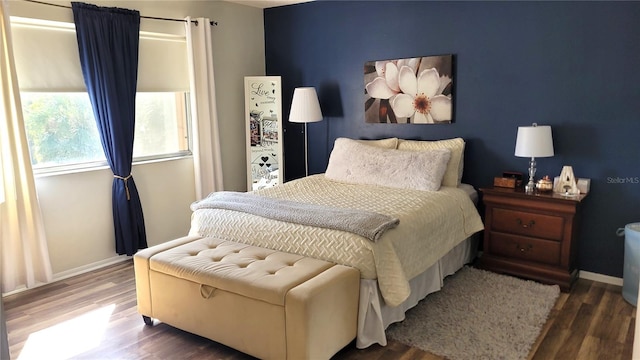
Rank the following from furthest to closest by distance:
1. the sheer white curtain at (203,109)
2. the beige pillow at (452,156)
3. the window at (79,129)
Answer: the sheer white curtain at (203,109) → the beige pillow at (452,156) → the window at (79,129)

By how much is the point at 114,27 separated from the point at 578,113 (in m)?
3.53

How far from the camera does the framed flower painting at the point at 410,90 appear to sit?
13.0 feet

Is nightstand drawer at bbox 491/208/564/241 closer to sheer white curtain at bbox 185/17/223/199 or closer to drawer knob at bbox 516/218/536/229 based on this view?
drawer knob at bbox 516/218/536/229

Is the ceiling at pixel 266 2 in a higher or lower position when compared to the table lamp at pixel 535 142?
higher

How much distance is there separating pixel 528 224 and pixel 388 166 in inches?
43.4

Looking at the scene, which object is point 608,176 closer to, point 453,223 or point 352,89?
point 453,223

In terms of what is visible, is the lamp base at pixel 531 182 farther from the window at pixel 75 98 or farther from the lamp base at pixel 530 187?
the window at pixel 75 98

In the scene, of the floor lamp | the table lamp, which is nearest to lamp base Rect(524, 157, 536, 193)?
the table lamp

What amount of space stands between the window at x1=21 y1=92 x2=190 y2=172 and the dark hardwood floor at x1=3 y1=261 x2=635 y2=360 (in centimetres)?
102

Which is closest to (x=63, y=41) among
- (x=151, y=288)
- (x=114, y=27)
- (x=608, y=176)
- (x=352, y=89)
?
(x=114, y=27)

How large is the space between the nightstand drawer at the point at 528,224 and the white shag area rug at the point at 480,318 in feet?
1.13

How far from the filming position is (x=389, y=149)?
396 cm

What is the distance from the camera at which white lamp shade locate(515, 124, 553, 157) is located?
130 inches

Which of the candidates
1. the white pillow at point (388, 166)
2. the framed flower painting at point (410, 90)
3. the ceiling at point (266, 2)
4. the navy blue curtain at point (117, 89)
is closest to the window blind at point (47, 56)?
the navy blue curtain at point (117, 89)
